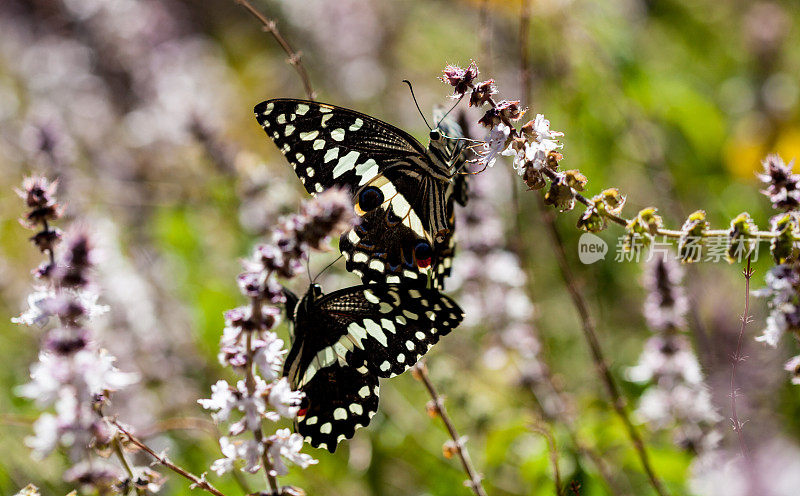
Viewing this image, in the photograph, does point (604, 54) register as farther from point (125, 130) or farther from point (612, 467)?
point (125, 130)

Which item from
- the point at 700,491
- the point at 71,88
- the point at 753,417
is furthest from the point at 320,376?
the point at 71,88

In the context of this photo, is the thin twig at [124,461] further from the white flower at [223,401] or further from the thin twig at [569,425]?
the thin twig at [569,425]

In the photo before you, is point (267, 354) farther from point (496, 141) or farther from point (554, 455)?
point (554, 455)

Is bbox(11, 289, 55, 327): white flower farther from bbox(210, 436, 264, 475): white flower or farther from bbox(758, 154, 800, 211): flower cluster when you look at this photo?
bbox(758, 154, 800, 211): flower cluster

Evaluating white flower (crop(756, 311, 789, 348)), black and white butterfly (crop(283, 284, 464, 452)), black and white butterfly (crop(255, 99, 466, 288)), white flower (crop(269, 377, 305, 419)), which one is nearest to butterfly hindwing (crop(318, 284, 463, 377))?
black and white butterfly (crop(283, 284, 464, 452))

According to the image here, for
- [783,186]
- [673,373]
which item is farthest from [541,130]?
[673,373]

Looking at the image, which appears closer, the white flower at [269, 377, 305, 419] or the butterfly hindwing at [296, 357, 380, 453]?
the white flower at [269, 377, 305, 419]
